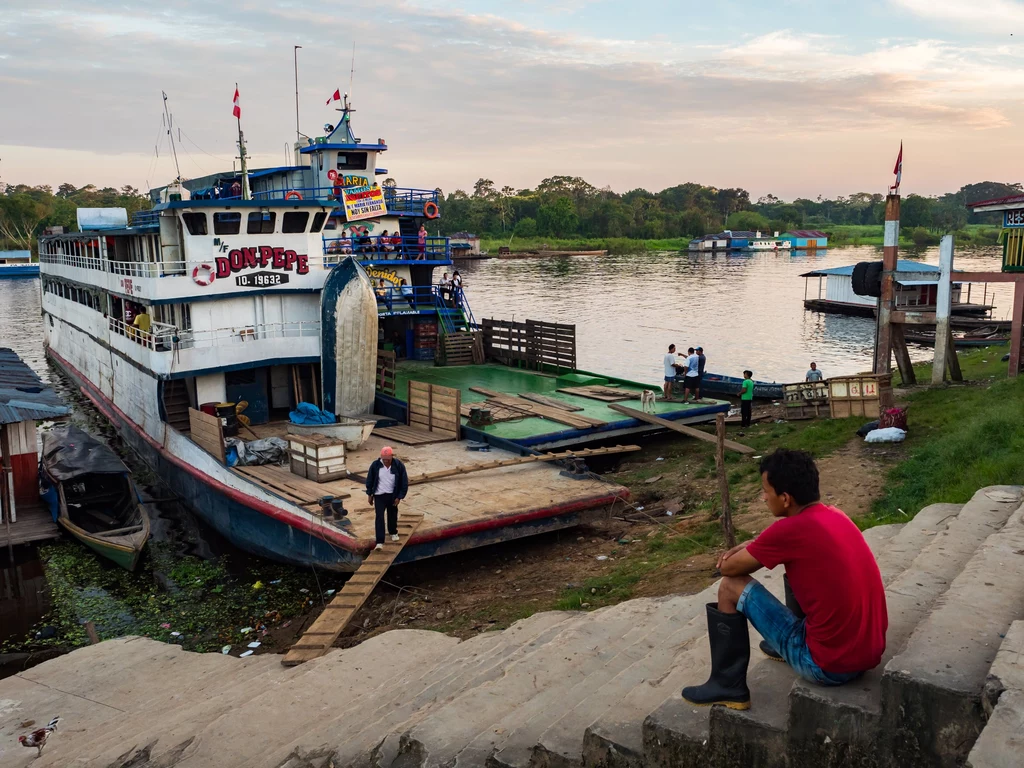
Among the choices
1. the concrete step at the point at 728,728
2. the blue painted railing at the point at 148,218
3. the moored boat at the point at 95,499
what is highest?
the blue painted railing at the point at 148,218

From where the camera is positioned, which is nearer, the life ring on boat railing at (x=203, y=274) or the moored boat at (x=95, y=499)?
the moored boat at (x=95, y=499)

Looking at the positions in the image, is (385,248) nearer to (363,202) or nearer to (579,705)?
(363,202)

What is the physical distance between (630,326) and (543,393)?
29901mm

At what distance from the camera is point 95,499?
666 inches

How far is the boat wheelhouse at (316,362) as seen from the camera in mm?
13797

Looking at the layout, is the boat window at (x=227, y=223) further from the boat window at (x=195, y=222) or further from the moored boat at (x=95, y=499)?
the moored boat at (x=95, y=499)

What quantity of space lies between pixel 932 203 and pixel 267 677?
605 ft

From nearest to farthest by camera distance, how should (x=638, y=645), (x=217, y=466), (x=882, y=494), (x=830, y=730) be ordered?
(x=830, y=730), (x=638, y=645), (x=882, y=494), (x=217, y=466)

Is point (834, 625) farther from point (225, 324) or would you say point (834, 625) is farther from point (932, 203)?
point (932, 203)

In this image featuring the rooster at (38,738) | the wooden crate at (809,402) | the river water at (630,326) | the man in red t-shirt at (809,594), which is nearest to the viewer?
the man in red t-shirt at (809,594)

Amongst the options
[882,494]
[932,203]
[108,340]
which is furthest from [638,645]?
[932,203]

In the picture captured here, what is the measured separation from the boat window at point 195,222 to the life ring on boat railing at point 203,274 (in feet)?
2.82

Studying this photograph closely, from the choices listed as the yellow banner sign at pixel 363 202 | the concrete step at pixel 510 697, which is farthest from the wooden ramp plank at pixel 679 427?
the yellow banner sign at pixel 363 202

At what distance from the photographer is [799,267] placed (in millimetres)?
105312
